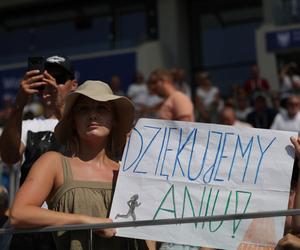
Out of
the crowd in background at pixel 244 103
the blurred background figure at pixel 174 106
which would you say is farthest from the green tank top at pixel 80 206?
the crowd in background at pixel 244 103

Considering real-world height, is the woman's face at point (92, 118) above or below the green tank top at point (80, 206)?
above

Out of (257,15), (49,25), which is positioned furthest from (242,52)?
(49,25)

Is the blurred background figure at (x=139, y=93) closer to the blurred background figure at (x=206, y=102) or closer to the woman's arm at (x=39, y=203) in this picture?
the blurred background figure at (x=206, y=102)

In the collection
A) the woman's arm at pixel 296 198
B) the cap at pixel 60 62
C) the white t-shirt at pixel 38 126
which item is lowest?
the woman's arm at pixel 296 198

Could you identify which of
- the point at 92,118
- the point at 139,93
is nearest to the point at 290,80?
the point at 139,93

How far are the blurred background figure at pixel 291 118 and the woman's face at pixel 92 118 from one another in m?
4.81

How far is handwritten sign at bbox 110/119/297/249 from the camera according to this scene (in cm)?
281

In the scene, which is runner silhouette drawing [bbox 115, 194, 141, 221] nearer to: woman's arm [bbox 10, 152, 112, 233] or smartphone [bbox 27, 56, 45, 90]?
woman's arm [bbox 10, 152, 112, 233]

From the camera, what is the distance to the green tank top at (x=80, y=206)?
2740mm

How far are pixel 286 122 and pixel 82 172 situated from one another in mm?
5176

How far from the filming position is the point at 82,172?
2.86 meters

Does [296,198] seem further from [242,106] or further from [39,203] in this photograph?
[242,106]

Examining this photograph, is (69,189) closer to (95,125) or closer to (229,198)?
(95,125)

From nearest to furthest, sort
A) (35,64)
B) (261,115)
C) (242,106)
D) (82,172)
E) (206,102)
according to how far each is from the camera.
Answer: (82,172) < (35,64) < (261,115) < (242,106) < (206,102)
